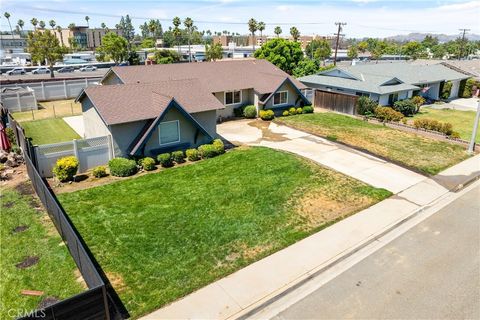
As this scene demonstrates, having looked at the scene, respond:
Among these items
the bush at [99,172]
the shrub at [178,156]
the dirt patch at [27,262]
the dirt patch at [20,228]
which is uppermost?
the shrub at [178,156]

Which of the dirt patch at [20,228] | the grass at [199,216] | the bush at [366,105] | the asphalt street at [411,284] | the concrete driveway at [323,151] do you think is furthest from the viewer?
the bush at [366,105]

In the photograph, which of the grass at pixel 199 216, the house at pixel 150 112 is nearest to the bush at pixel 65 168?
the grass at pixel 199 216

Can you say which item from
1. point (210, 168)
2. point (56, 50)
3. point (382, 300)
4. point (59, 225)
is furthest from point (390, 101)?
point (56, 50)

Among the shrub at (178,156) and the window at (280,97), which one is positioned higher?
the window at (280,97)

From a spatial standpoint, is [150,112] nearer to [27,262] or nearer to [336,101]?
[27,262]

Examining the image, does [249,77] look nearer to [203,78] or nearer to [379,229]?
[203,78]

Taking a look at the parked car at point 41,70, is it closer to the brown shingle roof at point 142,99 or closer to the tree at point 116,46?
the tree at point 116,46
